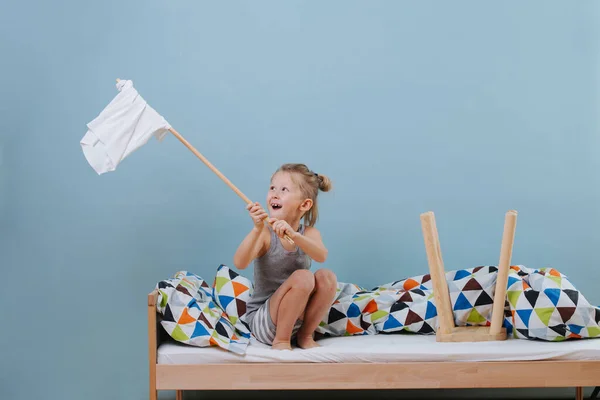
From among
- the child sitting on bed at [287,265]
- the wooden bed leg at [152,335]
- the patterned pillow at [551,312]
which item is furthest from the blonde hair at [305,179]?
the patterned pillow at [551,312]

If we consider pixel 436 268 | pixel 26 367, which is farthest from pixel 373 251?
pixel 26 367

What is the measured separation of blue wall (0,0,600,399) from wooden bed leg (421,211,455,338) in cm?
63

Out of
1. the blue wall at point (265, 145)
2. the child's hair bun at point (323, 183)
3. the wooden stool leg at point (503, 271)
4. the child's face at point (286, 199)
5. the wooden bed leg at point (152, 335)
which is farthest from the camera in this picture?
the blue wall at point (265, 145)

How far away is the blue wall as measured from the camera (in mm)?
2871

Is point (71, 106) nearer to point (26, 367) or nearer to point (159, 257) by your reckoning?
point (159, 257)

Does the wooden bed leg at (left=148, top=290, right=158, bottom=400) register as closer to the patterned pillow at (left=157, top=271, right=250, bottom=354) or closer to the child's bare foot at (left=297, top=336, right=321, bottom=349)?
the patterned pillow at (left=157, top=271, right=250, bottom=354)

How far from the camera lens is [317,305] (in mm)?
2277

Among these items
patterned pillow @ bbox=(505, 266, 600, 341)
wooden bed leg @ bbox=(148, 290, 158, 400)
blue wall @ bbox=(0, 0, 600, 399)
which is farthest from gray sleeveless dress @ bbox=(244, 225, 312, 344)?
patterned pillow @ bbox=(505, 266, 600, 341)

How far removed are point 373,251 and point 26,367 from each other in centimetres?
141

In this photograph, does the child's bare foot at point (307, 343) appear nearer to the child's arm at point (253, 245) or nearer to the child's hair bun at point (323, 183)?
the child's arm at point (253, 245)

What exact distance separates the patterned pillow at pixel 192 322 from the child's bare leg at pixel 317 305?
18 centimetres

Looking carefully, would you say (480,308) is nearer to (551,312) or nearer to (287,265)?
(551,312)

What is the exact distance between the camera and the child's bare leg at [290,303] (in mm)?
2207

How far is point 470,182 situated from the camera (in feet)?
9.71
